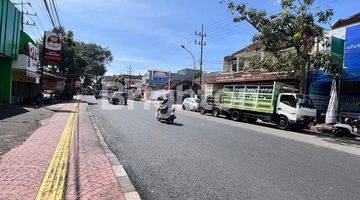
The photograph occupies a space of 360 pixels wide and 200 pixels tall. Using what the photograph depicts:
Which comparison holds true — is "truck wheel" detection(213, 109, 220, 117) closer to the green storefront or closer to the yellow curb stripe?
the green storefront

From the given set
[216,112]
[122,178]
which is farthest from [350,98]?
[122,178]

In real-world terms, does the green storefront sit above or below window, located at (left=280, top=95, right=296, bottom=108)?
above

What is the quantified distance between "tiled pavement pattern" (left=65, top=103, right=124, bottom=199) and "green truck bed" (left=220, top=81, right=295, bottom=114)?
1653cm

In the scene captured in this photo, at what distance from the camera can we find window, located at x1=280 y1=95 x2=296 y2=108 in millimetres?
24302

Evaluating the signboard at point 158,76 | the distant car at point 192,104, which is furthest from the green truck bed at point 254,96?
the signboard at point 158,76

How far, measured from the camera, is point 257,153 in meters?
12.2

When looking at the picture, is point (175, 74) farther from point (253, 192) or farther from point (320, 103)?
point (253, 192)

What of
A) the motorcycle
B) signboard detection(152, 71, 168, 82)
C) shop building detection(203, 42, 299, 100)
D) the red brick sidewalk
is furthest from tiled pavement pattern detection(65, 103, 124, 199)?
signboard detection(152, 71, 168, 82)

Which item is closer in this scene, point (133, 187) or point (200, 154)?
point (133, 187)

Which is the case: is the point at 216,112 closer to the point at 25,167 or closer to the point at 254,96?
the point at 254,96

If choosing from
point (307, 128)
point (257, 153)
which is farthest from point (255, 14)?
point (257, 153)

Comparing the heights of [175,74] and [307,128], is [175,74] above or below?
above

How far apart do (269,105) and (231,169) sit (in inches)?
682

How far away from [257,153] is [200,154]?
1.88 meters
